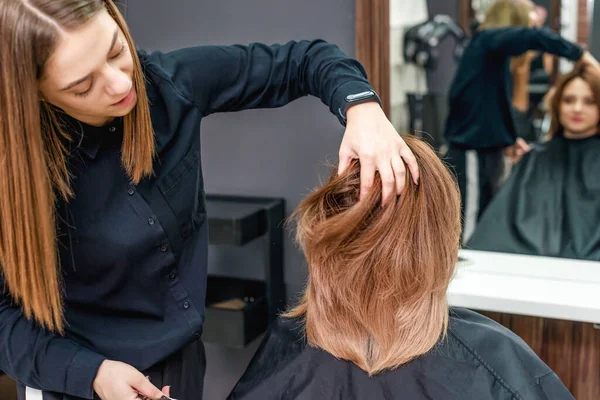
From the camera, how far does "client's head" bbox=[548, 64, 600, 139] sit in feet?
6.96

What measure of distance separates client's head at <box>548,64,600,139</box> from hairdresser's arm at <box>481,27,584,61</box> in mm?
61

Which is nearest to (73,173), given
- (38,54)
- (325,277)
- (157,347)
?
(38,54)

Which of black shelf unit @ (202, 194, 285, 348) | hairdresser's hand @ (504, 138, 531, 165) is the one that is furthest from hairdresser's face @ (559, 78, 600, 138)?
black shelf unit @ (202, 194, 285, 348)

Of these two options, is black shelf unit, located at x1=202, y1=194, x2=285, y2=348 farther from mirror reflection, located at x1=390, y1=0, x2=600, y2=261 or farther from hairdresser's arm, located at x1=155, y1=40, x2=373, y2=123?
hairdresser's arm, located at x1=155, y1=40, x2=373, y2=123

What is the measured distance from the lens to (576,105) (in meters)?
2.16

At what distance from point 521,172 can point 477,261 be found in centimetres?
35

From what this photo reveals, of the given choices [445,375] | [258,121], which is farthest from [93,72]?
[258,121]

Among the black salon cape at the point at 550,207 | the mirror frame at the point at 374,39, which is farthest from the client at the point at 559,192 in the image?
the mirror frame at the point at 374,39

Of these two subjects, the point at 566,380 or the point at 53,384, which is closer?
the point at 53,384

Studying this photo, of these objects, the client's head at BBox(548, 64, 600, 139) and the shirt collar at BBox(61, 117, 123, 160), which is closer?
the shirt collar at BBox(61, 117, 123, 160)

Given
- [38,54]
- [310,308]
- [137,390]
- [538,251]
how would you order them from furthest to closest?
[538,251], [310,308], [137,390], [38,54]

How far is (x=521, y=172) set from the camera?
2.31 metres

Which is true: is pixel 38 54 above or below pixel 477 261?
above

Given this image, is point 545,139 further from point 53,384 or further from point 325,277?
point 53,384
